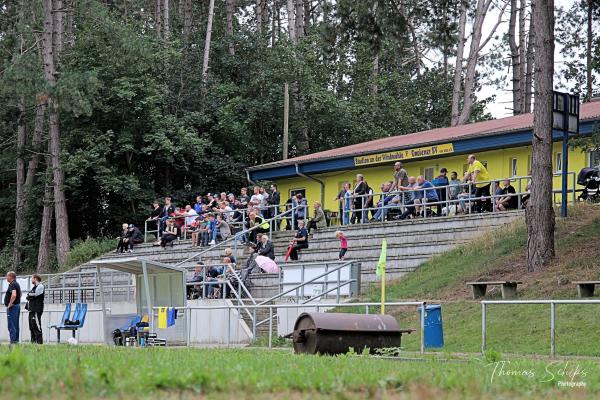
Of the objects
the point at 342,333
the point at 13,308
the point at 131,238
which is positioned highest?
the point at 131,238

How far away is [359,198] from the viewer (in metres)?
38.1

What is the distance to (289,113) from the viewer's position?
195 ft

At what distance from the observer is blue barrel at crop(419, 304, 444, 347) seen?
70.4 feet

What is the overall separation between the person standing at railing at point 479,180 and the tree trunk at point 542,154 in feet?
17.1

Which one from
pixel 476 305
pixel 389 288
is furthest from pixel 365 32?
pixel 476 305

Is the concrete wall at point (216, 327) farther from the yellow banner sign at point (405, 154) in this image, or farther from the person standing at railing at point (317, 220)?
the yellow banner sign at point (405, 154)

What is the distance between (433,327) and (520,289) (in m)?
4.69

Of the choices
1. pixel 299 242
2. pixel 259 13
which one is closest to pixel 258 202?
pixel 299 242

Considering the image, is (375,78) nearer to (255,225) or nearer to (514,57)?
(514,57)

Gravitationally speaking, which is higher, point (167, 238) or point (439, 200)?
point (439, 200)

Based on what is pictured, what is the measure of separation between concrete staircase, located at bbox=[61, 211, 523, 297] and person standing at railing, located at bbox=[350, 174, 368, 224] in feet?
3.41

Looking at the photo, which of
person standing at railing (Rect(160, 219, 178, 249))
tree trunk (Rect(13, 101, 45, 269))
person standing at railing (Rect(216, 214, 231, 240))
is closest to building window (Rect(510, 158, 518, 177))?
person standing at railing (Rect(216, 214, 231, 240))

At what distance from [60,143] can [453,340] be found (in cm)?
3312

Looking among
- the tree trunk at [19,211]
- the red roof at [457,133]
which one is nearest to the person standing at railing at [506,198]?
the red roof at [457,133]
